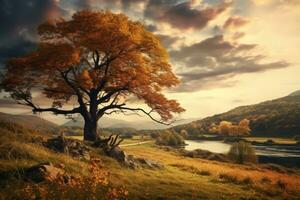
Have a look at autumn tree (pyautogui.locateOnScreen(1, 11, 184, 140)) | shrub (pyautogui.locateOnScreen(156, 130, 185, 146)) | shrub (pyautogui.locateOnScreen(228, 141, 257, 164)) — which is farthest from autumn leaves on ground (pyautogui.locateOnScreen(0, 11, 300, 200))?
shrub (pyautogui.locateOnScreen(156, 130, 185, 146))

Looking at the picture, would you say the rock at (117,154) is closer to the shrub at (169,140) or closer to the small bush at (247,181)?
the small bush at (247,181)

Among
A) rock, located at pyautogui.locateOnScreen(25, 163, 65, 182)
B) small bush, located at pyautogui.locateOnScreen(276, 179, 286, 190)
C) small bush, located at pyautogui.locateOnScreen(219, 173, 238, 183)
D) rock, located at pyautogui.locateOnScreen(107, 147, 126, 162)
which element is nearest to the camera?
rock, located at pyautogui.locateOnScreen(25, 163, 65, 182)

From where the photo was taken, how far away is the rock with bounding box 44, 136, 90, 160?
21.9 m

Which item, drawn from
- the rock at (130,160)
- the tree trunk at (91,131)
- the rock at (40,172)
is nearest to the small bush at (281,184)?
the rock at (130,160)

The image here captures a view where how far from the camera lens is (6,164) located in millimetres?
14344

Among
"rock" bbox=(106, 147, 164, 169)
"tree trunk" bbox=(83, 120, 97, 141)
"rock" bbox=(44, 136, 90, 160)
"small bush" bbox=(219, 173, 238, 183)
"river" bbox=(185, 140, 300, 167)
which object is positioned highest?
"tree trunk" bbox=(83, 120, 97, 141)

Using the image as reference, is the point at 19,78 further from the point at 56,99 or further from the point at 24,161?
the point at 24,161

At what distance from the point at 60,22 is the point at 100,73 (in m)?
5.92

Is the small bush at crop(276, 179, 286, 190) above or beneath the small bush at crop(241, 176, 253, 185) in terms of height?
beneath

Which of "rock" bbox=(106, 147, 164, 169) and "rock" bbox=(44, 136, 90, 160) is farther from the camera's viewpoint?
"rock" bbox=(106, 147, 164, 169)

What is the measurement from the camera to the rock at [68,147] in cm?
2188

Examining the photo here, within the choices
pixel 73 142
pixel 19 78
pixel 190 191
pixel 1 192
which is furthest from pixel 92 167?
pixel 19 78

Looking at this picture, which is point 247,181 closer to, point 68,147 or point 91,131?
point 68,147

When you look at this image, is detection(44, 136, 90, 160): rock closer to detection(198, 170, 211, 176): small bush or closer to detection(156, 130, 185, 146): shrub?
detection(198, 170, 211, 176): small bush
